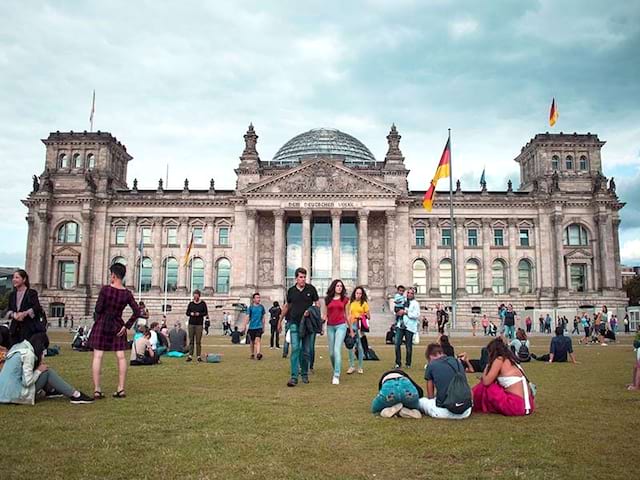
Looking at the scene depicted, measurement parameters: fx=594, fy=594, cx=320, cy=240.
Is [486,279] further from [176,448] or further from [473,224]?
[176,448]

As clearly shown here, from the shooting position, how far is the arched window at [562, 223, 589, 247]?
70062 mm

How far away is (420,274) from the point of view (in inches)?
2776

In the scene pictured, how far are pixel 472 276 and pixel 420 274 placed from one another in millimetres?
6178

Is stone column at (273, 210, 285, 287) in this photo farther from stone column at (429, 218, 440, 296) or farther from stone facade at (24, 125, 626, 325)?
stone column at (429, 218, 440, 296)

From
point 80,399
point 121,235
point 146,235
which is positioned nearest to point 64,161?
point 121,235

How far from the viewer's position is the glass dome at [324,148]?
267 feet

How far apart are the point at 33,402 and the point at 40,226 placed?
6523 centimetres

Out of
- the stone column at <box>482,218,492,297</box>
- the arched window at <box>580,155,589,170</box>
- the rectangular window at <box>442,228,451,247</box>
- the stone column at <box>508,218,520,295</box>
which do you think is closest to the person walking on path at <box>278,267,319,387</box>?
the rectangular window at <box>442,228,451,247</box>

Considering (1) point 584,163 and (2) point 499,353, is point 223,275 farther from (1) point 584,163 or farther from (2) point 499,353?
(2) point 499,353

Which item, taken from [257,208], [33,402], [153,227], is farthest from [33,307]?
[153,227]

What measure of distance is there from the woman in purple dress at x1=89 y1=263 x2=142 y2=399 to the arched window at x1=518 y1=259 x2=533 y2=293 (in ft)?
212

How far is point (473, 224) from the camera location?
234 feet

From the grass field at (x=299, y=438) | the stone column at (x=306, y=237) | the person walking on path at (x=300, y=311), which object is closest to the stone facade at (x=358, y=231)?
the stone column at (x=306, y=237)

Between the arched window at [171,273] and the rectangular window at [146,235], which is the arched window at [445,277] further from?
the rectangular window at [146,235]
